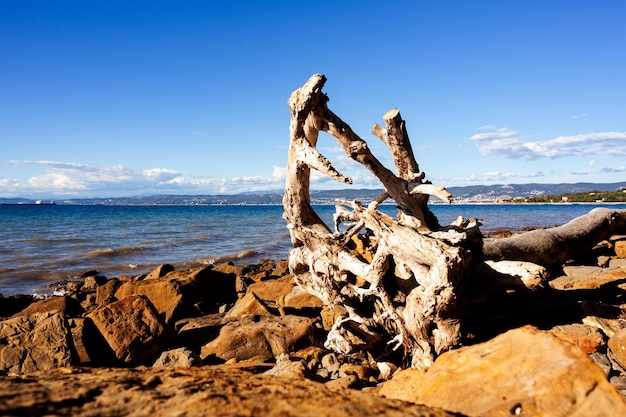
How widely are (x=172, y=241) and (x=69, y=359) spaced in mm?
19563

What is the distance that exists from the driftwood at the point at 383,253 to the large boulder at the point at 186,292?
3.18 meters

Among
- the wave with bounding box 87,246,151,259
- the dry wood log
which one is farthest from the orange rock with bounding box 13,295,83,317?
the wave with bounding box 87,246,151,259

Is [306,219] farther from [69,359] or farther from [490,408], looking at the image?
[490,408]

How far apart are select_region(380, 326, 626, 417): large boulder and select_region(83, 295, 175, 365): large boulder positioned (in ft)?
12.5

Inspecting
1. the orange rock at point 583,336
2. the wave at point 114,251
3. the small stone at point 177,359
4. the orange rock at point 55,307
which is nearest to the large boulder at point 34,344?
the small stone at point 177,359

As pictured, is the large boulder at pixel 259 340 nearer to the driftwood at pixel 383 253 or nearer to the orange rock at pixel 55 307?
the driftwood at pixel 383 253

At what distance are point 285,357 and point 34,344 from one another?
2813 millimetres

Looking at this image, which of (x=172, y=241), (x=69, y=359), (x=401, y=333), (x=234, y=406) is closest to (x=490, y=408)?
(x=234, y=406)

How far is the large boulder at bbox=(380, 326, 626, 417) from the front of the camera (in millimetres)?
2148

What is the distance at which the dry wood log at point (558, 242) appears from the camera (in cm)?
662

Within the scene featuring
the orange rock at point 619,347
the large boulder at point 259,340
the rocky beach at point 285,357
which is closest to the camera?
the rocky beach at point 285,357

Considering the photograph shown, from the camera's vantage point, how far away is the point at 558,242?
7.60 metres

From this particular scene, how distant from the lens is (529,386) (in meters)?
2.31

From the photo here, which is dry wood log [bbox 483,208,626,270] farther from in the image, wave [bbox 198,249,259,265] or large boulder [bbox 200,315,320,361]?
wave [bbox 198,249,259,265]
